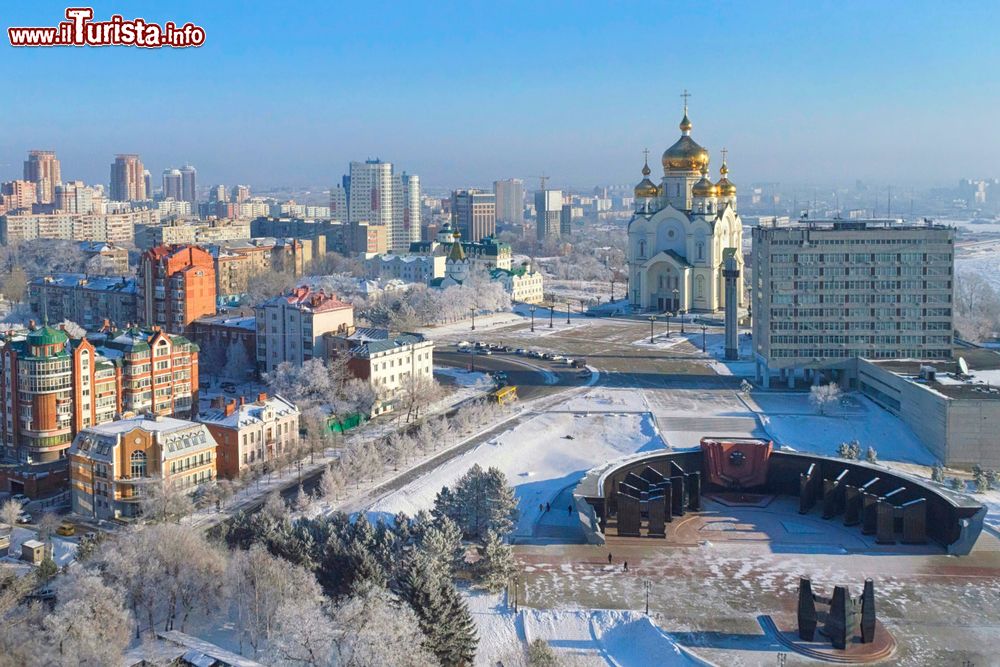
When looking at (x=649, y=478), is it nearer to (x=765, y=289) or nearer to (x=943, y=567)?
(x=943, y=567)

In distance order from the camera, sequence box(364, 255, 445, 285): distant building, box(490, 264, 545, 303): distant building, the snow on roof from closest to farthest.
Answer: the snow on roof
box(490, 264, 545, 303): distant building
box(364, 255, 445, 285): distant building

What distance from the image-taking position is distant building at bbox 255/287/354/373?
41094 millimetres

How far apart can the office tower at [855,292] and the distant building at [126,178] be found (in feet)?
519

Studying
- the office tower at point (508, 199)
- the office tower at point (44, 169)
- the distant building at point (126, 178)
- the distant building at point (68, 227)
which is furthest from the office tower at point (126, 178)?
the distant building at point (68, 227)

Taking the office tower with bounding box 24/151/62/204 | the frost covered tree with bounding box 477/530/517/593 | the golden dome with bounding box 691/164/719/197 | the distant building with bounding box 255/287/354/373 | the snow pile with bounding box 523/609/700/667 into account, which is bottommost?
the snow pile with bounding box 523/609/700/667

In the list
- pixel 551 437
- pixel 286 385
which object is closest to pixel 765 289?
pixel 551 437

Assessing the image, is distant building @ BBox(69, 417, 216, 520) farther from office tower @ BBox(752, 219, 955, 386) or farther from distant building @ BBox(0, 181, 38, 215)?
distant building @ BBox(0, 181, 38, 215)

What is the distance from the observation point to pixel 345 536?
72.3 feet

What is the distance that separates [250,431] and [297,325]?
11.9m

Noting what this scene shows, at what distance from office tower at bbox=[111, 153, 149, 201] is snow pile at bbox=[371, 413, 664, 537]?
159514 mm

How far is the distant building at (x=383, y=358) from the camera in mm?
37688

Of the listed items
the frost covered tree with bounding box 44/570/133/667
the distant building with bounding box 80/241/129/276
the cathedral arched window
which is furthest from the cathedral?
the frost covered tree with bounding box 44/570/133/667

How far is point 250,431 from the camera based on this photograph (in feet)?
98.2

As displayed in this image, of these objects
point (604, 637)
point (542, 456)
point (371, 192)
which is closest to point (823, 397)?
point (542, 456)
